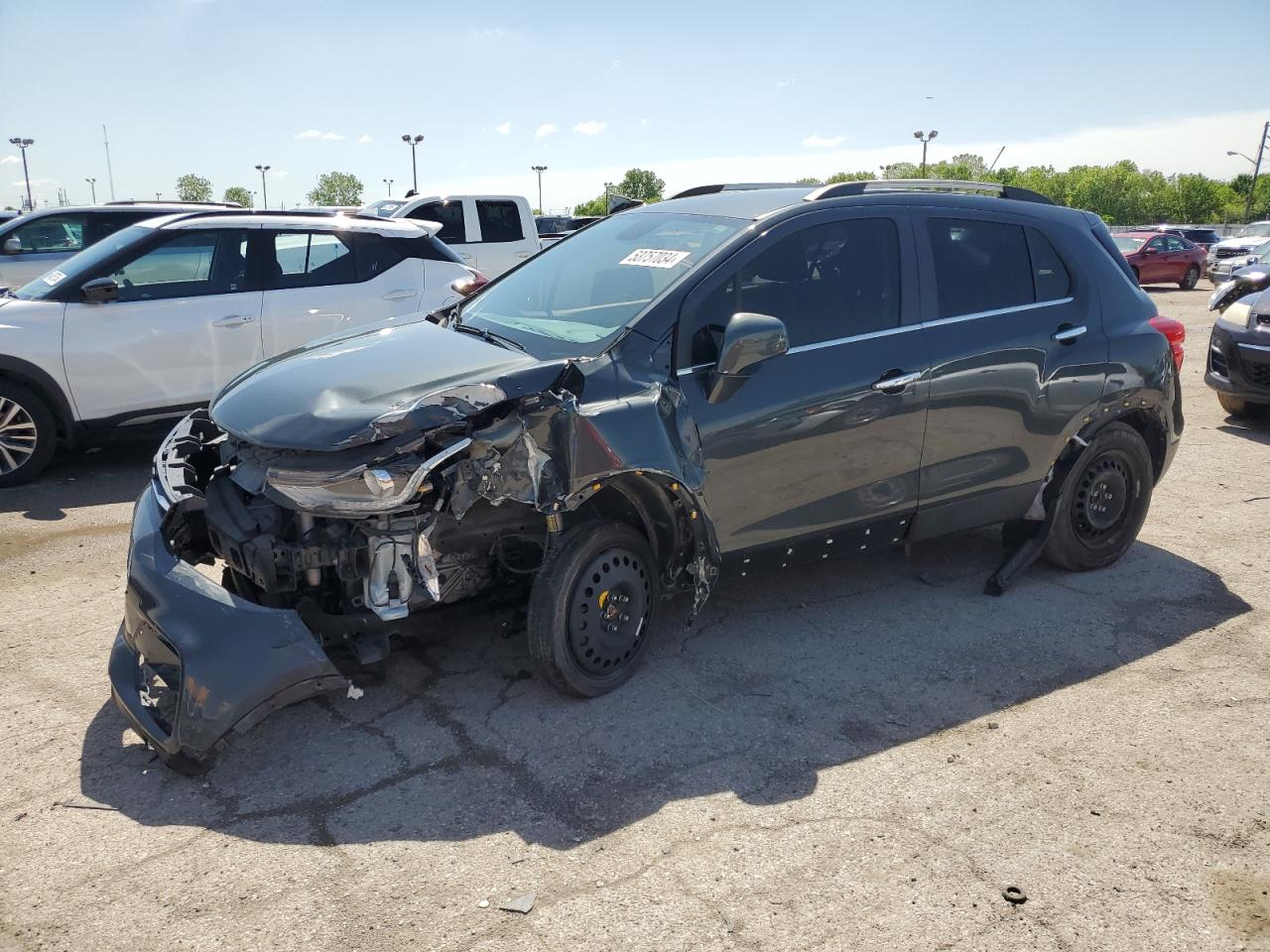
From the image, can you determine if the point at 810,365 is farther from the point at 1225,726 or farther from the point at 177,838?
the point at 177,838

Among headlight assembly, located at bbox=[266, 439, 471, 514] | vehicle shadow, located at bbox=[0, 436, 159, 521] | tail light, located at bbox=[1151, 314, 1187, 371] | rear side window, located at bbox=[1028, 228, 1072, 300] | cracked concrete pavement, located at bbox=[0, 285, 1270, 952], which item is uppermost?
rear side window, located at bbox=[1028, 228, 1072, 300]

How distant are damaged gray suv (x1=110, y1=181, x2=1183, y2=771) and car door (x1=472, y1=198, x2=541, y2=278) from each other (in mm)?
11164

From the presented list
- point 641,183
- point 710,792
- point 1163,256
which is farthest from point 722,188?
point 641,183

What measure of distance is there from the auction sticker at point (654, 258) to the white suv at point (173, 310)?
9.76ft

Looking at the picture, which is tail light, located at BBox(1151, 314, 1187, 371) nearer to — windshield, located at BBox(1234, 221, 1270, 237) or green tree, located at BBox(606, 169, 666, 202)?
windshield, located at BBox(1234, 221, 1270, 237)

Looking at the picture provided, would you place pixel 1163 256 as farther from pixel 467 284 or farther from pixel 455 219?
pixel 467 284

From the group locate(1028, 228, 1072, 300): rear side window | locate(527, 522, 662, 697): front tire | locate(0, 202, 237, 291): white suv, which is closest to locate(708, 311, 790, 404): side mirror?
locate(527, 522, 662, 697): front tire

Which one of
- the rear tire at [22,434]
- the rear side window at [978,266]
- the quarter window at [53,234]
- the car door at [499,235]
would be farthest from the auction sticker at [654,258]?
the car door at [499,235]

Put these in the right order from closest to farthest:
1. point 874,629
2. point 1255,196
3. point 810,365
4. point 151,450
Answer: point 810,365 → point 874,629 → point 151,450 → point 1255,196

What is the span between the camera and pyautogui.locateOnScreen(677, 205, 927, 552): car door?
3988 millimetres

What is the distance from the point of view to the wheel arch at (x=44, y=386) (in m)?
6.68

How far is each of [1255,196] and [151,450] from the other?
84.6m

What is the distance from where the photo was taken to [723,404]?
3951 mm

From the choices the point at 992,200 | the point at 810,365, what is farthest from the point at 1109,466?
the point at 810,365
